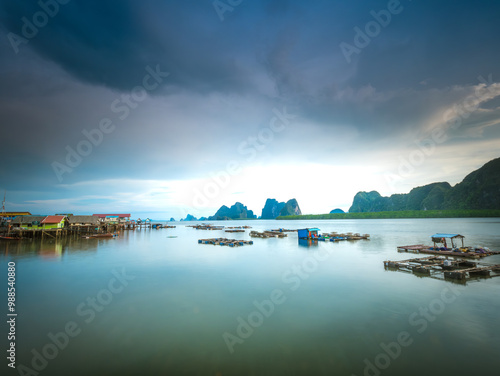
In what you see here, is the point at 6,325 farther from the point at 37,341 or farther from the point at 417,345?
the point at 417,345

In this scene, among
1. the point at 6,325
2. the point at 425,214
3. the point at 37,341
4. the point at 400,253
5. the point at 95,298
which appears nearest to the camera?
the point at 37,341

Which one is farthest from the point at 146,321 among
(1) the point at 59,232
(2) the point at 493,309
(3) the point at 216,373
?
(1) the point at 59,232

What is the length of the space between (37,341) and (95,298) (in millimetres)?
5192

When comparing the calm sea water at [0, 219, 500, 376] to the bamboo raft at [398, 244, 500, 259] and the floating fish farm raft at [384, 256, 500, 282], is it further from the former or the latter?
the bamboo raft at [398, 244, 500, 259]

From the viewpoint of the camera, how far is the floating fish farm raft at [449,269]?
666 inches

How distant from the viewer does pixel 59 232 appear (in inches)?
Result: 2052

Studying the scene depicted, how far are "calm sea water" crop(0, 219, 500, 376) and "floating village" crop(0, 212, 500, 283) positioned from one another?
1785mm
